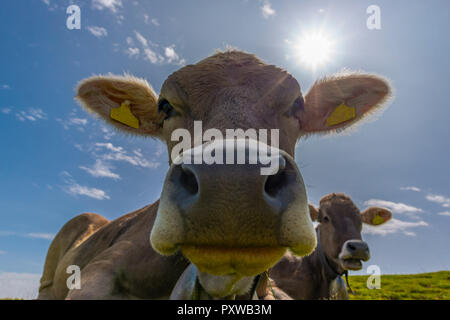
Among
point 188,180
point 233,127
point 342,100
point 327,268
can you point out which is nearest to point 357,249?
point 327,268

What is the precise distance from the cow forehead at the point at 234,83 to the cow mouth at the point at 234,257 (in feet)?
4.39

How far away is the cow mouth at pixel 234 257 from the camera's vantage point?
159 centimetres

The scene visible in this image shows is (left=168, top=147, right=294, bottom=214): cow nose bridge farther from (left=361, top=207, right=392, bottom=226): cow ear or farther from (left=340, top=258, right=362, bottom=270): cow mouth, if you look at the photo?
(left=361, top=207, right=392, bottom=226): cow ear

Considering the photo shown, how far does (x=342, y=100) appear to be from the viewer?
14.9ft

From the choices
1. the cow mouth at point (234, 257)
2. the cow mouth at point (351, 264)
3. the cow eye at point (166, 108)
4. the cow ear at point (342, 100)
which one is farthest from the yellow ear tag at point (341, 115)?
the cow mouth at point (351, 264)

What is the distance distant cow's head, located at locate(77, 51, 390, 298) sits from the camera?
1.53 metres

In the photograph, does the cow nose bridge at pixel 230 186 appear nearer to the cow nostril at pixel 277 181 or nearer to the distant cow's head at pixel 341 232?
the cow nostril at pixel 277 181

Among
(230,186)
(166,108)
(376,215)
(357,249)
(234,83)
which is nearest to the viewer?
(230,186)

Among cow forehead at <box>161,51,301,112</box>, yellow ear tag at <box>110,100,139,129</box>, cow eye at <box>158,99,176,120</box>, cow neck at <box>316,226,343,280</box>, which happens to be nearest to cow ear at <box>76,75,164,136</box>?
yellow ear tag at <box>110,100,139,129</box>

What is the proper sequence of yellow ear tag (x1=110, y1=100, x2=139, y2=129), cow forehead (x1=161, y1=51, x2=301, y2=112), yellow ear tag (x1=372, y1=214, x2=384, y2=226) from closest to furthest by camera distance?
cow forehead (x1=161, y1=51, x2=301, y2=112) < yellow ear tag (x1=110, y1=100, x2=139, y2=129) < yellow ear tag (x1=372, y1=214, x2=384, y2=226)

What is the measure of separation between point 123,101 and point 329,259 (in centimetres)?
572

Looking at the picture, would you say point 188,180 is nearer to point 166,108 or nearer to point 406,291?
point 166,108

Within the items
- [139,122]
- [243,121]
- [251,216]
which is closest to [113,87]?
[139,122]

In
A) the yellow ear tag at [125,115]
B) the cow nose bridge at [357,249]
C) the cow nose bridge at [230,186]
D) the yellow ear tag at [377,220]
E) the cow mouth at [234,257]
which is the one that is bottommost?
the cow mouth at [234,257]
